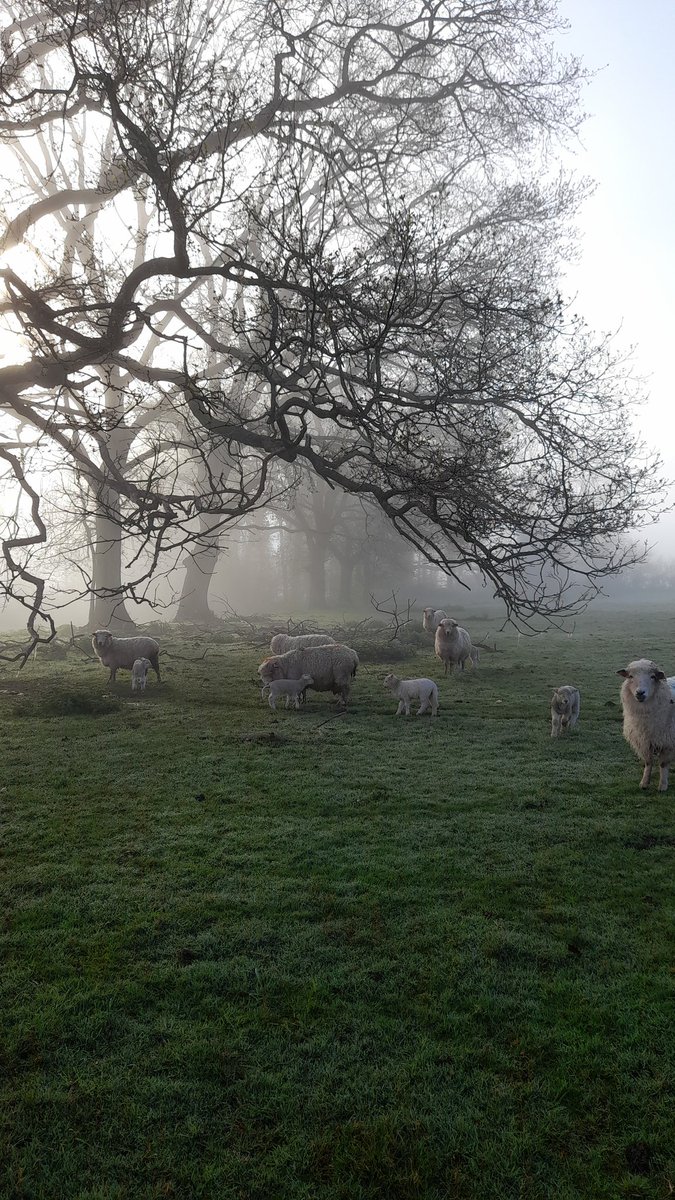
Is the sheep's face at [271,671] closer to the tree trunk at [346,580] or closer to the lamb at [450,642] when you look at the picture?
the lamb at [450,642]

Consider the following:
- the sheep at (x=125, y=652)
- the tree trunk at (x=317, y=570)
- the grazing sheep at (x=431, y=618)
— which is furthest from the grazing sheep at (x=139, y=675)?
the tree trunk at (x=317, y=570)

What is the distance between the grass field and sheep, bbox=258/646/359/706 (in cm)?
325

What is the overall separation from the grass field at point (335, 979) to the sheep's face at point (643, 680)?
113cm

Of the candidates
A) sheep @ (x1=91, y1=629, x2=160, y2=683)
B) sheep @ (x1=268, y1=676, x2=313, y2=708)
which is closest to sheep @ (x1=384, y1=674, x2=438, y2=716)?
sheep @ (x1=268, y1=676, x2=313, y2=708)

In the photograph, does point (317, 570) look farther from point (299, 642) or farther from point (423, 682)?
point (423, 682)

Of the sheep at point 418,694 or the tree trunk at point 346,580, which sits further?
the tree trunk at point 346,580

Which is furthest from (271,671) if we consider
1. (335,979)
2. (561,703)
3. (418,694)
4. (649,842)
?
(335,979)

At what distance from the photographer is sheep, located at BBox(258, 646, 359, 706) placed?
1191 centimetres

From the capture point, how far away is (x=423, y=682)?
1141cm

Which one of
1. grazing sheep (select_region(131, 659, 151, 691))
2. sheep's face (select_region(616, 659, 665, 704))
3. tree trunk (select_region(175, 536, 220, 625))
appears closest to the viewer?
sheep's face (select_region(616, 659, 665, 704))

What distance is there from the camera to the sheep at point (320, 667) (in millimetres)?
11906

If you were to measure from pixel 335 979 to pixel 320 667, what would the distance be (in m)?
7.80

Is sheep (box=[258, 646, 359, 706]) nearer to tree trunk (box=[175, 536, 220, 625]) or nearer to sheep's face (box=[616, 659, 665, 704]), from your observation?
sheep's face (box=[616, 659, 665, 704])

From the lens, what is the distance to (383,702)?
12.4m
